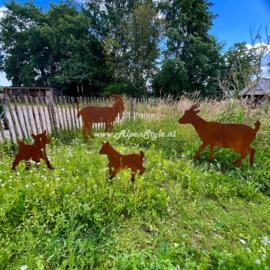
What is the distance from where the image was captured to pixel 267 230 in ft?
6.30

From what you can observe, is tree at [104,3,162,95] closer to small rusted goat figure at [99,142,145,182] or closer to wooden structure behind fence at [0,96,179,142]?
wooden structure behind fence at [0,96,179,142]

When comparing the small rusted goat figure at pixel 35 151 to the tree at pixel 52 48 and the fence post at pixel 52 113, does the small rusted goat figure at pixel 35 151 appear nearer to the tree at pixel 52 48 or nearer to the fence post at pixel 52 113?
the fence post at pixel 52 113

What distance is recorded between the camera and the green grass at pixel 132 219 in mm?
1436

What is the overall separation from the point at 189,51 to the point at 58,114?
59.8ft

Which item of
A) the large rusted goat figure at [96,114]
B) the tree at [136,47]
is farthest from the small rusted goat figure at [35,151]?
the tree at [136,47]

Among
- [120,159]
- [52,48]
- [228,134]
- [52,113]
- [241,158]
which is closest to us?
[120,159]

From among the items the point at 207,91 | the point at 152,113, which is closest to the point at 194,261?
the point at 152,113

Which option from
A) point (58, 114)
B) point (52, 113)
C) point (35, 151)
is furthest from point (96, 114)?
point (35, 151)

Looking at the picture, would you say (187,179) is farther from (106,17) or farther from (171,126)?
(106,17)

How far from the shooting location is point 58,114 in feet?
15.3

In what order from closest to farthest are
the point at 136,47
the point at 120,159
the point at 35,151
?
the point at 120,159 → the point at 35,151 → the point at 136,47

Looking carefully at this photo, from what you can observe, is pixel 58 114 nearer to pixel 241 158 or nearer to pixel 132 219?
pixel 132 219

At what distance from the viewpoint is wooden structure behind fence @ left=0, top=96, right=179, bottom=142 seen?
3818 mm

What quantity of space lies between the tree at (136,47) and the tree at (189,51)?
1924 mm
